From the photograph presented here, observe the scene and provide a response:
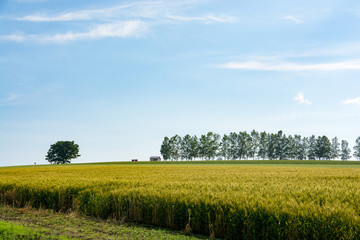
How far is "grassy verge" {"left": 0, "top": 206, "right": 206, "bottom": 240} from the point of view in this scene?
9102mm

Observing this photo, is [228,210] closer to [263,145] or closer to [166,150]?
[166,150]

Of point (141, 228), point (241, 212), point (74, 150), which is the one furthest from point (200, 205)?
point (74, 150)

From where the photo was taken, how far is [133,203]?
A: 37.4ft

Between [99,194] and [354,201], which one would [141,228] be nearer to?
[99,194]

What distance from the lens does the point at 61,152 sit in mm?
114688

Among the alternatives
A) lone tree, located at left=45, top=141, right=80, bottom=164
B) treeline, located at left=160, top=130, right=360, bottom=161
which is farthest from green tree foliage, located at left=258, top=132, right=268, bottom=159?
lone tree, located at left=45, top=141, right=80, bottom=164

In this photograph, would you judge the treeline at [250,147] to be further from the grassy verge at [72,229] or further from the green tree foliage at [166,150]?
the grassy verge at [72,229]

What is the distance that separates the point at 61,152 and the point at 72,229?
4487 inches

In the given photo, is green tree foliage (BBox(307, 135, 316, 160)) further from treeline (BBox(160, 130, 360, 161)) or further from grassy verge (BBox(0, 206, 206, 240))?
grassy verge (BBox(0, 206, 206, 240))

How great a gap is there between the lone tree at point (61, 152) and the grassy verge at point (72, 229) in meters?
109

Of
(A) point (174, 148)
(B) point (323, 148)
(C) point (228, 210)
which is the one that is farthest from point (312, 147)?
(C) point (228, 210)

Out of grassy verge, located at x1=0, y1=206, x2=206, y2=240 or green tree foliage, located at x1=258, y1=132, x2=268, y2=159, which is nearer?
grassy verge, located at x1=0, y1=206, x2=206, y2=240

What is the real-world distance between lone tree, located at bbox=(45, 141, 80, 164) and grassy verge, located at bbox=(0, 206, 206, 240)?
10923 centimetres

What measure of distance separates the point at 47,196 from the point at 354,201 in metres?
14.0
